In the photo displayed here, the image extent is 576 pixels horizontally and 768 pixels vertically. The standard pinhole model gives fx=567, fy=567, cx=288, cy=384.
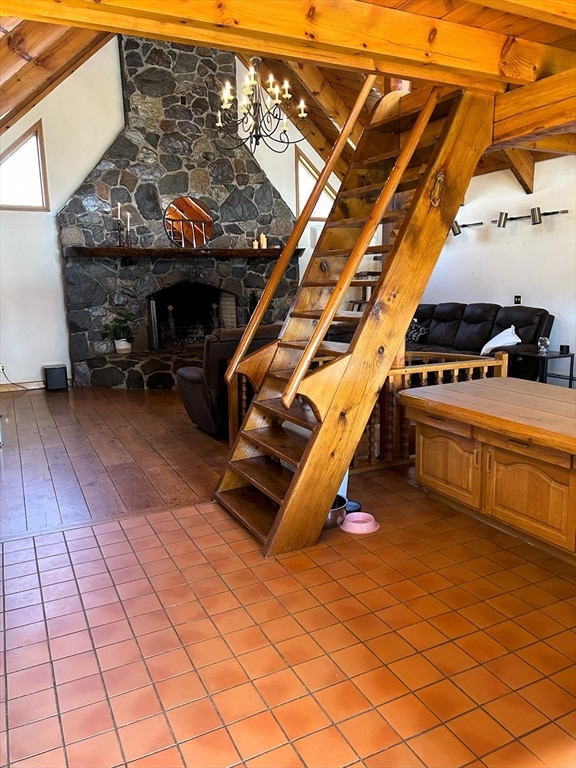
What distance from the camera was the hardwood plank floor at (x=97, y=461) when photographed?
369cm

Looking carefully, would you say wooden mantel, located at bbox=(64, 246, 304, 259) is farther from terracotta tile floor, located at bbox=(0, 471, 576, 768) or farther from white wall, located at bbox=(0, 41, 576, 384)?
terracotta tile floor, located at bbox=(0, 471, 576, 768)

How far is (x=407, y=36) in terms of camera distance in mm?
2393

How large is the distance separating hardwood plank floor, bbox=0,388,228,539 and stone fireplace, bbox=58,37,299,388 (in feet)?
3.87

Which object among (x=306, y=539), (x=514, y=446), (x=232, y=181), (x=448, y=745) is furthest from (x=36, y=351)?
(x=448, y=745)

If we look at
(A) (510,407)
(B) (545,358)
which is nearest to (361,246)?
(A) (510,407)

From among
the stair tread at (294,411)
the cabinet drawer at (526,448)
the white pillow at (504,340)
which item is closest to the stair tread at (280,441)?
the stair tread at (294,411)

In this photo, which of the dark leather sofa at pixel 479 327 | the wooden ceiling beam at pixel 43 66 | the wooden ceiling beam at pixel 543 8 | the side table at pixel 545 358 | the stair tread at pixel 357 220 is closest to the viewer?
the wooden ceiling beam at pixel 543 8

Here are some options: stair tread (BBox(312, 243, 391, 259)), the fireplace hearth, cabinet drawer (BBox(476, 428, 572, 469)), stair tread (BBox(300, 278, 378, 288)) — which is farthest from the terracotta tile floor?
the fireplace hearth

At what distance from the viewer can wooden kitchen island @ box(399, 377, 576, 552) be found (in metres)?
2.70

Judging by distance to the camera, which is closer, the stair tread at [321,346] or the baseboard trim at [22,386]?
the stair tread at [321,346]

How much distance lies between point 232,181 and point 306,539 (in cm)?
669

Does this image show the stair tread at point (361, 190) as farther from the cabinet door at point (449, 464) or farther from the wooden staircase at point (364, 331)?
the cabinet door at point (449, 464)

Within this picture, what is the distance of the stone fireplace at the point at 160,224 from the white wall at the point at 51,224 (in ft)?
0.67

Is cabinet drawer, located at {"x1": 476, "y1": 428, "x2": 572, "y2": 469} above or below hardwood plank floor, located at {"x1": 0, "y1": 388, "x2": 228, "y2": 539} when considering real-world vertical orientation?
above
